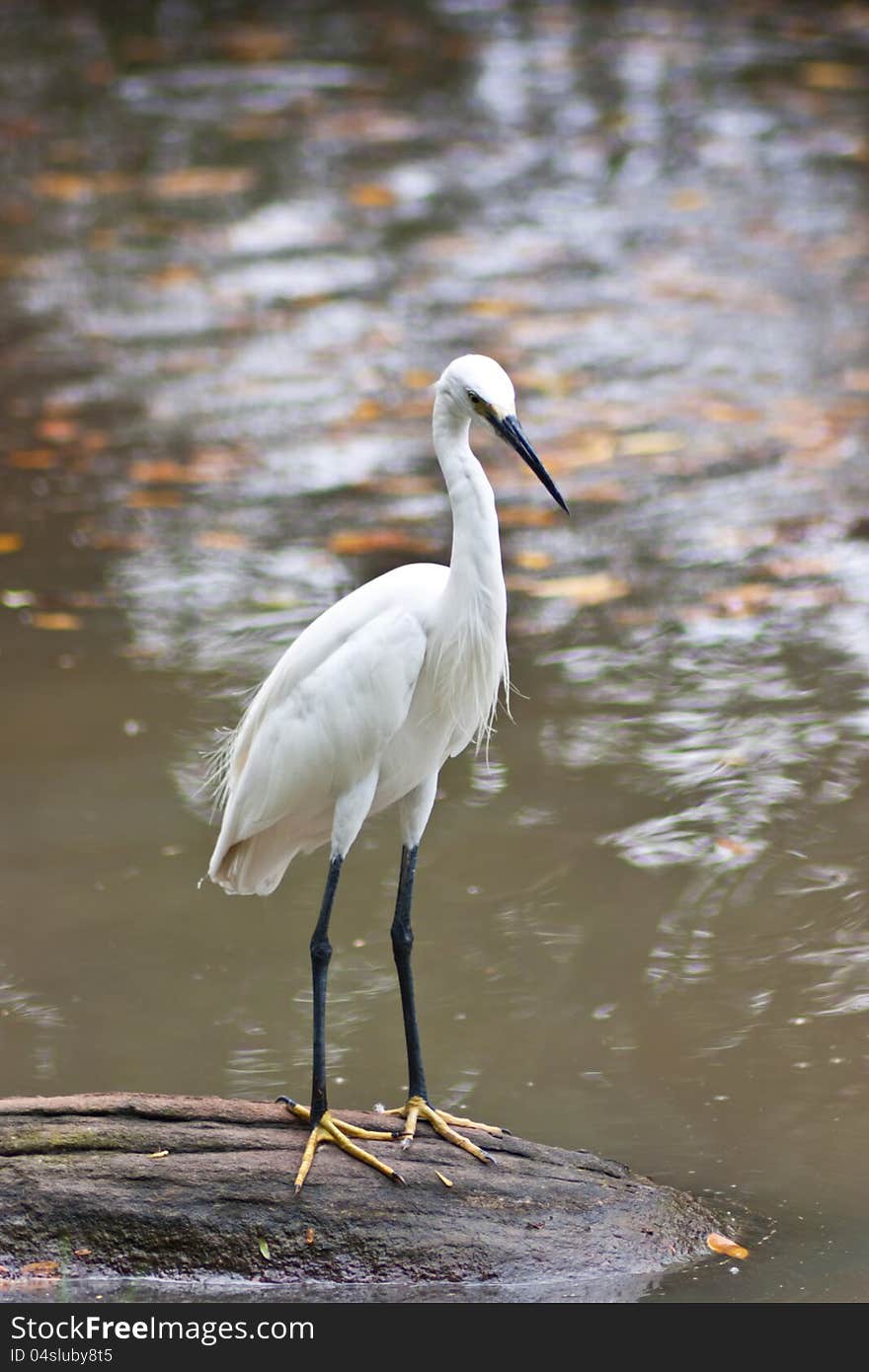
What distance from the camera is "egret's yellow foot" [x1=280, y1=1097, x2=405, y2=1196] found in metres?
3.73

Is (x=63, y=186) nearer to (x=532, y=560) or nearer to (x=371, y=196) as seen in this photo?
(x=371, y=196)

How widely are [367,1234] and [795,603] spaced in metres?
4.05

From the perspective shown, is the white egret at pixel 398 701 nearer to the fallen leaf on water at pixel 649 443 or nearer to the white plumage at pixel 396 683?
the white plumage at pixel 396 683

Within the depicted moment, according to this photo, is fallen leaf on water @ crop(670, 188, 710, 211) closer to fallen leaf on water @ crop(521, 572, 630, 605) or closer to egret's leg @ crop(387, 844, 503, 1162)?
fallen leaf on water @ crop(521, 572, 630, 605)

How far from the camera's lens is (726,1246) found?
3.79m

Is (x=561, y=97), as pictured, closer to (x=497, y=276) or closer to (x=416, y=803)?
(x=497, y=276)

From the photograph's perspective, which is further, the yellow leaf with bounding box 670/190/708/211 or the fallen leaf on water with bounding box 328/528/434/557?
the yellow leaf with bounding box 670/190/708/211

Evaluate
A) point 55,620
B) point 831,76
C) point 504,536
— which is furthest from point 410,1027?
point 831,76

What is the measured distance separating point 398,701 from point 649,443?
5.09 meters

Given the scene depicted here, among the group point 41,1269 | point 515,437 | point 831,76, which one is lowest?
point 41,1269

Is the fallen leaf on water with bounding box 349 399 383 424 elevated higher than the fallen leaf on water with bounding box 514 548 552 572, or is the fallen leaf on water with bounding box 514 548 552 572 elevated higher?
the fallen leaf on water with bounding box 349 399 383 424

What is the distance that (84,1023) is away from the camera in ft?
15.6

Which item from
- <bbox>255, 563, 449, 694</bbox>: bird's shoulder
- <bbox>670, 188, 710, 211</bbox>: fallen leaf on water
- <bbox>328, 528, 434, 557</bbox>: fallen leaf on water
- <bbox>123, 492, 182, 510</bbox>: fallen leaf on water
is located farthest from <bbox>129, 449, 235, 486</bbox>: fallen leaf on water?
<bbox>255, 563, 449, 694</bbox>: bird's shoulder

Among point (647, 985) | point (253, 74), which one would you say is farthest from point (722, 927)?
point (253, 74)
